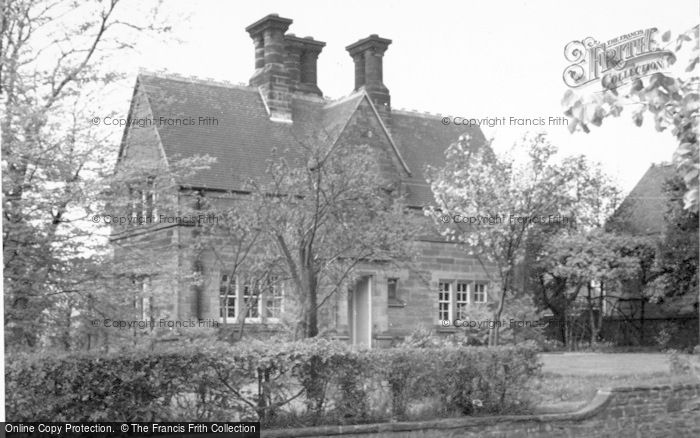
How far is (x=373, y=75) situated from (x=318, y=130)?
6.13m

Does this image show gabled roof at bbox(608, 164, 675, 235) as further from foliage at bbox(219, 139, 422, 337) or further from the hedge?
the hedge

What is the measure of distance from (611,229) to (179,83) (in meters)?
13.0

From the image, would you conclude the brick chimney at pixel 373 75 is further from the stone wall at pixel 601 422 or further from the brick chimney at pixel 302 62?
the stone wall at pixel 601 422

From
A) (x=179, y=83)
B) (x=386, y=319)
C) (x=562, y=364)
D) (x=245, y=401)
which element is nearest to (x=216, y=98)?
(x=179, y=83)

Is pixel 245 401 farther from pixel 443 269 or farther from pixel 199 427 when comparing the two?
pixel 443 269

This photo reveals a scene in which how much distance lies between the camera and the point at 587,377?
14.8 meters

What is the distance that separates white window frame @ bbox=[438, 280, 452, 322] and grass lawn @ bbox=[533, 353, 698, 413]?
456 centimetres

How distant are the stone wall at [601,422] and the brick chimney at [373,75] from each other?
14365 mm

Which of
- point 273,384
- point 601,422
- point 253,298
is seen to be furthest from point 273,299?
point 273,384

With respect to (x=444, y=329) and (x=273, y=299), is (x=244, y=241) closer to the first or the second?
(x=273, y=299)

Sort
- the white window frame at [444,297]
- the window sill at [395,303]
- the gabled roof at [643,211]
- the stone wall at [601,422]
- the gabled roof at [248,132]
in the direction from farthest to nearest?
the gabled roof at [643,211]
the white window frame at [444,297]
the window sill at [395,303]
the gabled roof at [248,132]
the stone wall at [601,422]

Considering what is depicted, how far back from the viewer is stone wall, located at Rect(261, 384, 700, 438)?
34.1ft

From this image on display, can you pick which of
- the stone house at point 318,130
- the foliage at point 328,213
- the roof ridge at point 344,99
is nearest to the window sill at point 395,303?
the stone house at point 318,130

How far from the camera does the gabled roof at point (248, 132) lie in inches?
831
